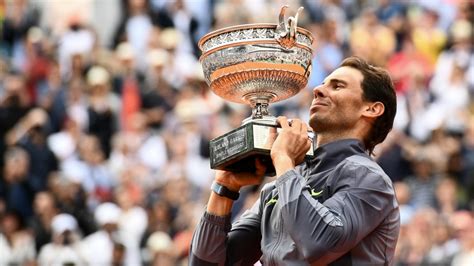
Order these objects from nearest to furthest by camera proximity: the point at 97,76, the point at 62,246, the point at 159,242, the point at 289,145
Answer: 1. the point at 289,145
2. the point at 159,242
3. the point at 62,246
4. the point at 97,76

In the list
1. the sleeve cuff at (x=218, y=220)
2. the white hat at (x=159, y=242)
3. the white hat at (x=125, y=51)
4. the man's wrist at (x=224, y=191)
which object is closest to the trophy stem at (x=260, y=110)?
the man's wrist at (x=224, y=191)

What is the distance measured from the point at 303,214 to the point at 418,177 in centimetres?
798

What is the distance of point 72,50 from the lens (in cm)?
1627

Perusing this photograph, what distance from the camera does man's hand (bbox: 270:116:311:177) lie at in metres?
5.63

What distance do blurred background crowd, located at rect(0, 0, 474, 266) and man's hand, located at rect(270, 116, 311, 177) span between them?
5.51 m

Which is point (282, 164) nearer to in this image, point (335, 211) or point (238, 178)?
point (335, 211)

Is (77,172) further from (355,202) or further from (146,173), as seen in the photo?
(355,202)

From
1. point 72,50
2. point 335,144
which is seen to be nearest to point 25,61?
point 72,50

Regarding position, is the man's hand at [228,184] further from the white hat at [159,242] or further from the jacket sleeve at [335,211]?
the white hat at [159,242]

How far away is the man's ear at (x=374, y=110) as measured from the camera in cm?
595

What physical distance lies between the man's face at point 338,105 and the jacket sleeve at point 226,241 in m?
0.57

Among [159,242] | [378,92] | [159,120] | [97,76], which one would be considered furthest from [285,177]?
[97,76]

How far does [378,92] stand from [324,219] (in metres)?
0.80

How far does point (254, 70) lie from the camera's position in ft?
19.2
